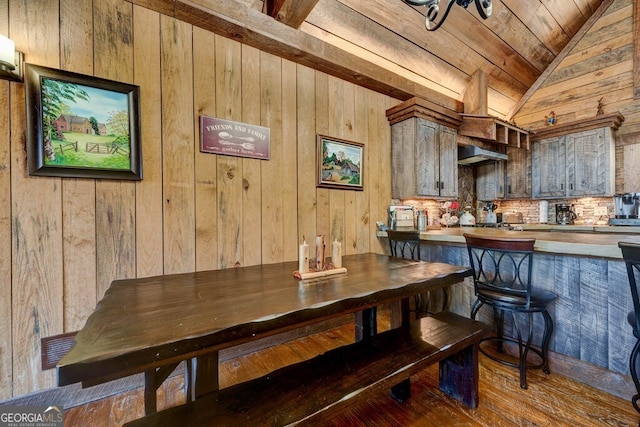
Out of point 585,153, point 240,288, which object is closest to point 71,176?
point 240,288

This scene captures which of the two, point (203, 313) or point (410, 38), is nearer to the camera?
point (203, 313)

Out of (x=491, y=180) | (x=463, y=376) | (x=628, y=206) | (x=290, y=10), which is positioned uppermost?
(x=290, y=10)

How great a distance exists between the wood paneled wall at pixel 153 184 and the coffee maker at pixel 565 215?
12.7ft

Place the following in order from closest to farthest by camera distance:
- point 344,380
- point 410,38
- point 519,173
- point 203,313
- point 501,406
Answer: point 203,313 < point 344,380 < point 501,406 < point 410,38 < point 519,173

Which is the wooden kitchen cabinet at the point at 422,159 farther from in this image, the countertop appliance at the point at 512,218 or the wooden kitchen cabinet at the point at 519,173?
the countertop appliance at the point at 512,218

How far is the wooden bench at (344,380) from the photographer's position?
0.93 m

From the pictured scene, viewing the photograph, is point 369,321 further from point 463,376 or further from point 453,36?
point 453,36

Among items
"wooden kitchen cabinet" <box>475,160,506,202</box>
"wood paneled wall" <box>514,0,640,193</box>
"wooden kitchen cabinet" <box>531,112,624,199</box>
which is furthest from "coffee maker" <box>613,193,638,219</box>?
"wooden kitchen cabinet" <box>475,160,506,202</box>

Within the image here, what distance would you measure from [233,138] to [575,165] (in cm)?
505

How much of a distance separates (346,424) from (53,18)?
307cm

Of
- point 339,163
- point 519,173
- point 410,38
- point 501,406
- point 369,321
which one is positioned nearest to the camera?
point 501,406

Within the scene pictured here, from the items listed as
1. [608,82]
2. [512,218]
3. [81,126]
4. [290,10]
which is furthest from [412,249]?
[608,82]

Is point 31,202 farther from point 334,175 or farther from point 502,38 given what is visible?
point 502,38

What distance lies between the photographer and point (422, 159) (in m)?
3.06
